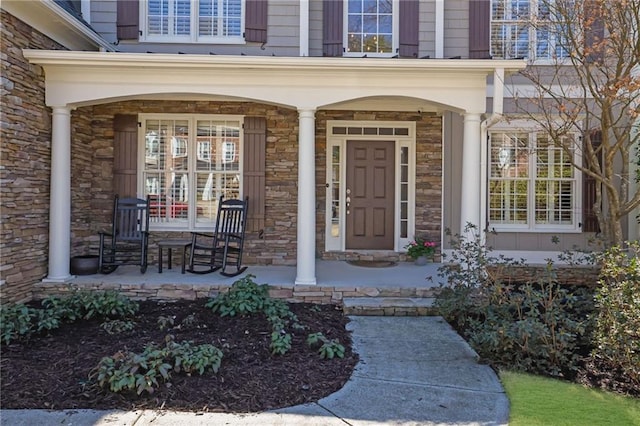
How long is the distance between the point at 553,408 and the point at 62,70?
19.7 feet

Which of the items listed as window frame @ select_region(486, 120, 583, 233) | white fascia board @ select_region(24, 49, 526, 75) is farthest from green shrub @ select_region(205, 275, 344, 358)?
window frame @ select_region(486, 120, 583, 233)

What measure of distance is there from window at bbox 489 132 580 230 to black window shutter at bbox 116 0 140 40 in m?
5.78

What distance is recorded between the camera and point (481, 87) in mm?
5516

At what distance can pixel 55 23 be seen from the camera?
17.9 feet

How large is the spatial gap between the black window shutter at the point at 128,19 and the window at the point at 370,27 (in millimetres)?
3209

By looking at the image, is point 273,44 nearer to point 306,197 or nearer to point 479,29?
point 306,197

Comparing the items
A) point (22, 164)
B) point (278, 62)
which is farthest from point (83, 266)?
point (278, 62)

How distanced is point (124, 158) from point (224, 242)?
6.75 ft

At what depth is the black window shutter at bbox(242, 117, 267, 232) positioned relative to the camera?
22.8 ft

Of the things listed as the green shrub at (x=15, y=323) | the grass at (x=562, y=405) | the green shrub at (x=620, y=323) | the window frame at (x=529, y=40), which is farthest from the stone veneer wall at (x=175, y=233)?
the green shrub at (x=620, y=323)

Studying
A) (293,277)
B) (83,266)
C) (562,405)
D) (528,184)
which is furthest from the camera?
(528,184)

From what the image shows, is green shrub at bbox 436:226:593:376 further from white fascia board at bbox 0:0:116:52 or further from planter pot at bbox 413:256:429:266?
white fascia board at bbox 0:0:116:52

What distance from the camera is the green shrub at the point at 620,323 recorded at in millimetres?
3279

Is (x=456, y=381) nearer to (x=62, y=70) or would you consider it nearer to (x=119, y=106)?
(x=62, y=70)
